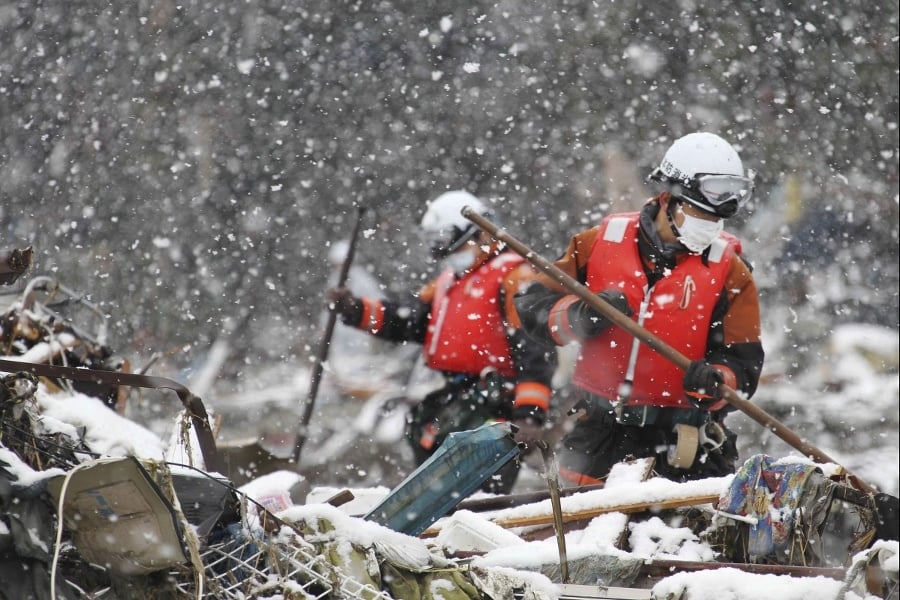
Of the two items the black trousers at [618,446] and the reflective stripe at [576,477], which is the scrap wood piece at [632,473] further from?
the black trousers at [618,446]

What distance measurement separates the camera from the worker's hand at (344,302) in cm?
568

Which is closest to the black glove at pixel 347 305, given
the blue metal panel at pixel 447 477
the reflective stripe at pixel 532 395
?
the reflective stripe at pixel 532 395

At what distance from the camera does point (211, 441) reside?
108 inches

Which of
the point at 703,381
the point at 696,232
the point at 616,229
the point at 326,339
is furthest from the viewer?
the point at 326,339

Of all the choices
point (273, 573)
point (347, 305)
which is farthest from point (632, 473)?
point (347, 305)

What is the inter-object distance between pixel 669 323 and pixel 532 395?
32.5 inches

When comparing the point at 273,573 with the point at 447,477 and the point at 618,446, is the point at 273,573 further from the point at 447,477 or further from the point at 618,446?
the point at 618,446

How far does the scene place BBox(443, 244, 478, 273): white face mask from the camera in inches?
206

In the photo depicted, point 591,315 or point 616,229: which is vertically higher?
point 616,229

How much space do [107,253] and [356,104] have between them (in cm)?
310

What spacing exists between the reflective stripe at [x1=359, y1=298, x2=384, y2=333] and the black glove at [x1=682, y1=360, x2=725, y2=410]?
6.33ft

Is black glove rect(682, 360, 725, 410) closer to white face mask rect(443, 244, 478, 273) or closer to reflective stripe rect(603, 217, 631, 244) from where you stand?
reflective stripe rect(603, 217, 631, 244)

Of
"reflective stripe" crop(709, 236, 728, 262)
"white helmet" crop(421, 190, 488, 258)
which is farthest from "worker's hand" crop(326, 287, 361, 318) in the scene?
"reflective stripe" crop(709, 236, 728, 262)

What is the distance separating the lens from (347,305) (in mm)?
5691
